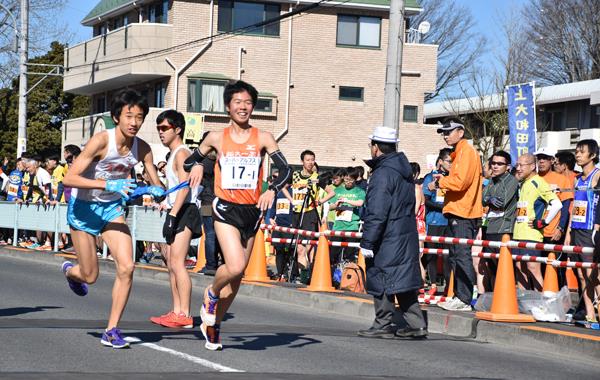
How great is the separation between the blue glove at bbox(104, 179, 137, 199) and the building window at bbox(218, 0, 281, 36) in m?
36.7

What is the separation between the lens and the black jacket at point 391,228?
37.6ft

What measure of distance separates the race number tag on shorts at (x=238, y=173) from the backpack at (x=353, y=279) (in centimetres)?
668

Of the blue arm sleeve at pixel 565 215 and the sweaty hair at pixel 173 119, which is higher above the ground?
the sweaty hair at pixel 173 119

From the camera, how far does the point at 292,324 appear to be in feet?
42.0

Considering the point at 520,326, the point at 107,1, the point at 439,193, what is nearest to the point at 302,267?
the point at 439,193

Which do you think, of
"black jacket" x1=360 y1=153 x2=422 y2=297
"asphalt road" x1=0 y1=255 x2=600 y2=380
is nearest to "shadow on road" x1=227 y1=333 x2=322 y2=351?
"asphalt road" x1=0 y1=255 x2=600 y2=380

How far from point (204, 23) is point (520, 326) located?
34.6m

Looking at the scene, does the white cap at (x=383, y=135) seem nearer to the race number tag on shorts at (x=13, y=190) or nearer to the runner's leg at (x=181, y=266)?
the runner's leg at (x=181, y=266)

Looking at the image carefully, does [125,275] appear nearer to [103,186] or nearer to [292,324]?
[103,186]

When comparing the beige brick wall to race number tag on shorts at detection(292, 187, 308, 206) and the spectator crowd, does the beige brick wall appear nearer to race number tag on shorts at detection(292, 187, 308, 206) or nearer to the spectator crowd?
the spectator crowd

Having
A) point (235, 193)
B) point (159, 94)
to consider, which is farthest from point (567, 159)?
point (159, 94)

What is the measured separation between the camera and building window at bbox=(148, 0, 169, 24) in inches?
1816

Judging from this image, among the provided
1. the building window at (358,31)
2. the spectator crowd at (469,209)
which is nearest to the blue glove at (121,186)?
the spectator crowd at (469,209)

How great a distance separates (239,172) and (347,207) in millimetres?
9271
